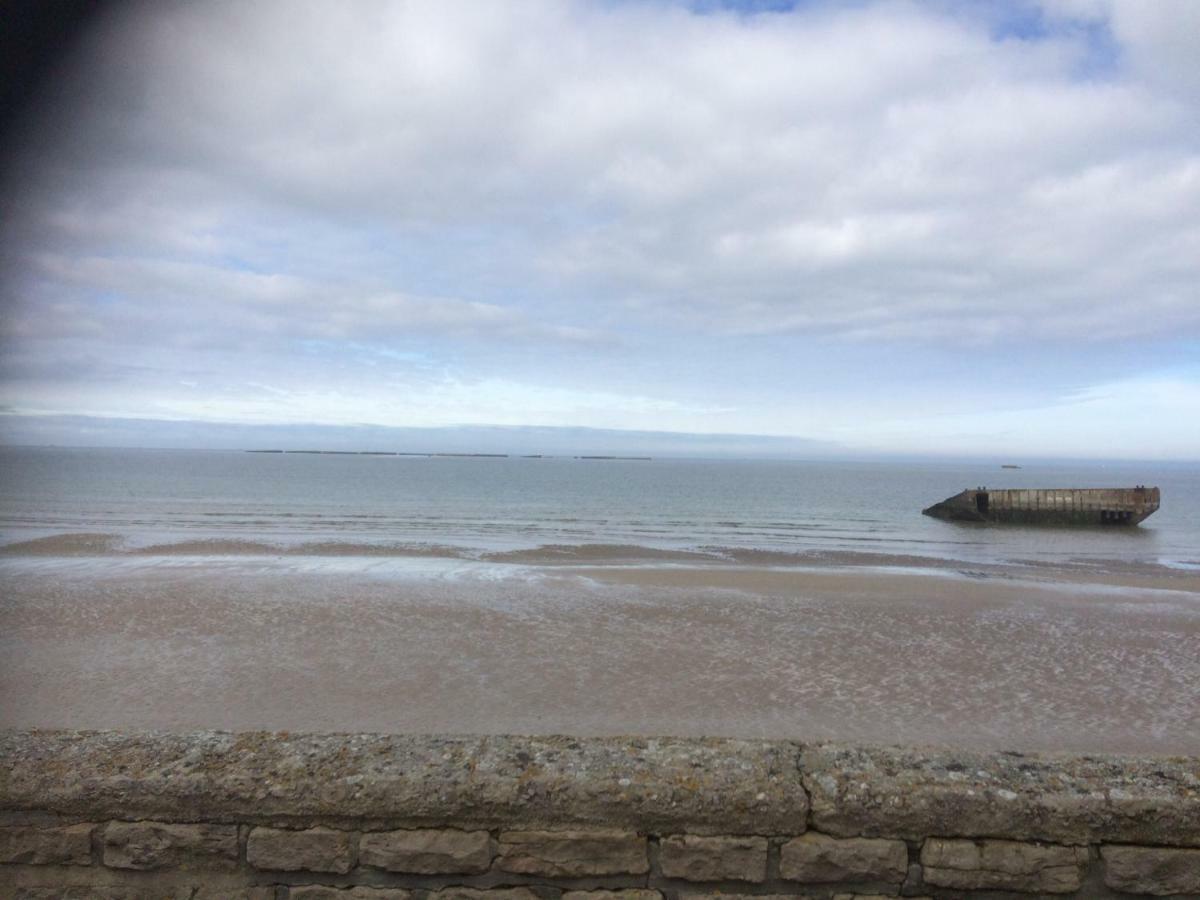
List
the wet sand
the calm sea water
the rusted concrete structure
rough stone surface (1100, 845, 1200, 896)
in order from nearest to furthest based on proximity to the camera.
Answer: rough stone surface (1100, 845, 1200, 896), the wet sand, the calm sea water, the rusted concrete structure

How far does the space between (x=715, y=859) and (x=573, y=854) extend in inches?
17.0

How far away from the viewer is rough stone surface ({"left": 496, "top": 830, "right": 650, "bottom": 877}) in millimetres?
2404

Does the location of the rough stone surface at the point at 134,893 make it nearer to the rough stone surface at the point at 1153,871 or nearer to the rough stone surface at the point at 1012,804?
the rough stone surface at the point at 1012,804

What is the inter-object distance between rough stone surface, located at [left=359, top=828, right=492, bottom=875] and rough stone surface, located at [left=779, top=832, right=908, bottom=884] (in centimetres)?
93

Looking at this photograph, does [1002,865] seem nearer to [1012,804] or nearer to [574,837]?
[1012,804]

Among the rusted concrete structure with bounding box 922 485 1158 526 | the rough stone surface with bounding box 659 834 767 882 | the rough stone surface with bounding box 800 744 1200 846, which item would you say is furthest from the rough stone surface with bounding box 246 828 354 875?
the rusted concrete structure with bounding box 922 485 1158 526

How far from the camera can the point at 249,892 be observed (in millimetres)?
2428

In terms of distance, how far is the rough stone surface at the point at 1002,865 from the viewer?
2.38m

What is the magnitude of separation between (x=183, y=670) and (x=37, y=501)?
37.3 m

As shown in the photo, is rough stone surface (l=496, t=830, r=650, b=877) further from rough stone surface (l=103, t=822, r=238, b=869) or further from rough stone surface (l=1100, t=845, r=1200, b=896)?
rough stone surface (l=1100, t=845, r=1200, b=896)

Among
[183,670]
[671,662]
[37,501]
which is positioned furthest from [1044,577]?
[37,501]

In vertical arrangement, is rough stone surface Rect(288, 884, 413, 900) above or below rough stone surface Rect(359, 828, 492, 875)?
below

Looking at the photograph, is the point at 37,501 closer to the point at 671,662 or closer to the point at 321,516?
the point at 321,516

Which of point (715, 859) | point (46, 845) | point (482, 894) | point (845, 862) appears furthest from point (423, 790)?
point (845, 862)
